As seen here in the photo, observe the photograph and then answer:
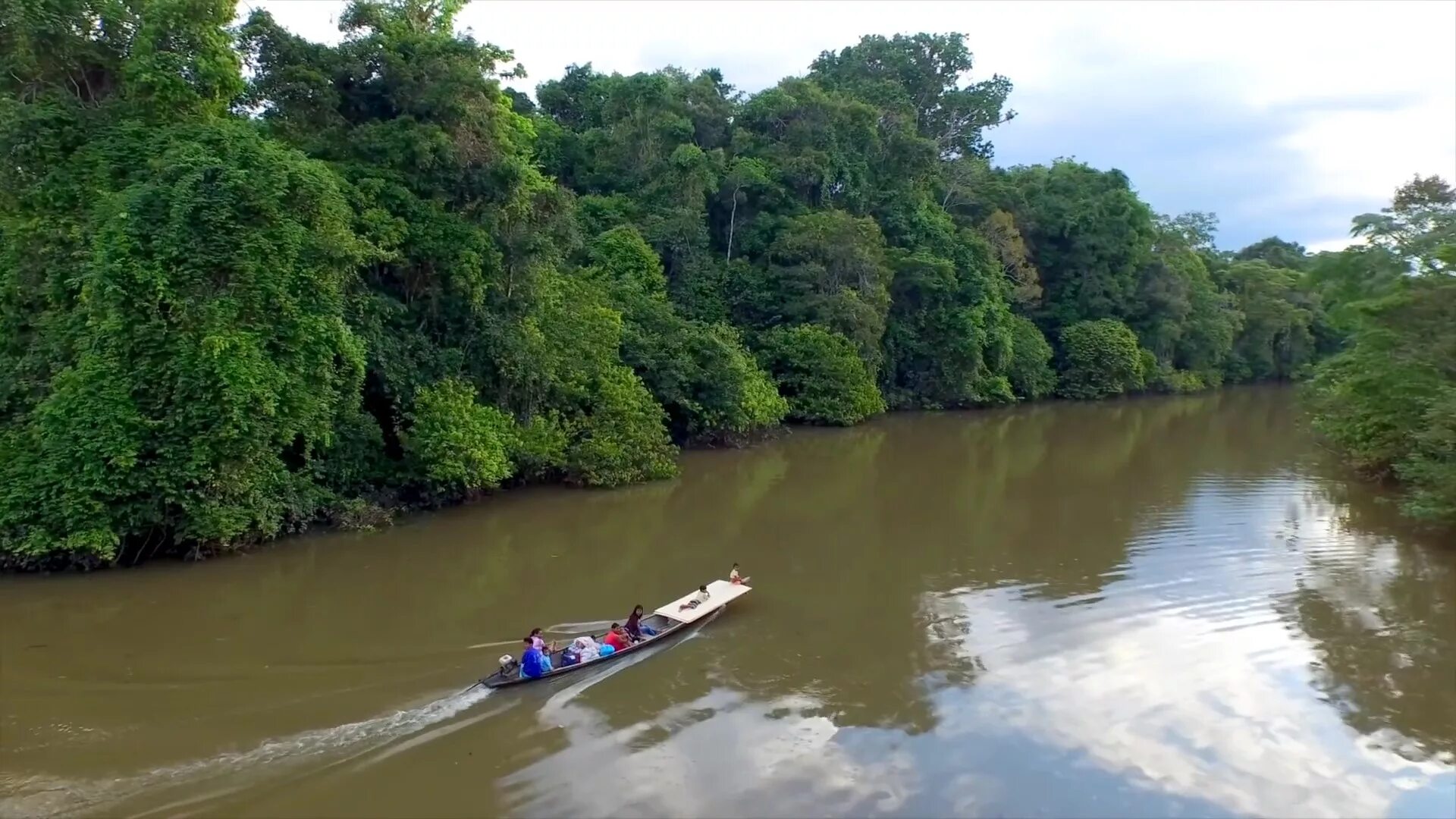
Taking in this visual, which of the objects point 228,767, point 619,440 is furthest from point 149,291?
point 619,440

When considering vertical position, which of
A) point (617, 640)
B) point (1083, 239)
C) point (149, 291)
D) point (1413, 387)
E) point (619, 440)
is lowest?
point (617, 640)

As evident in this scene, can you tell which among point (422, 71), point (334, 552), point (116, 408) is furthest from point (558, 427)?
point (116, 408)

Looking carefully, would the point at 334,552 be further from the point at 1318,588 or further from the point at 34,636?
the point at 1318,588

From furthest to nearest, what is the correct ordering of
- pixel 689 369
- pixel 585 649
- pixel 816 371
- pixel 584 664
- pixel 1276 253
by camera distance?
pixel 1276 253 → pixel 816 371 → pixel 689 369 → pixel 585 649 → pixel 584 664

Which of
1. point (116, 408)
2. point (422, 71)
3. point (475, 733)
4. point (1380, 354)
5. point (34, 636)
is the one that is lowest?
point (475, 733)

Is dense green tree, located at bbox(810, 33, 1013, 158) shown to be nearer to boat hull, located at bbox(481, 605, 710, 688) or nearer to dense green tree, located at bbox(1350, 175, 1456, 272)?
dense green tree, located at bbox(1350, 175, 1456, 272)

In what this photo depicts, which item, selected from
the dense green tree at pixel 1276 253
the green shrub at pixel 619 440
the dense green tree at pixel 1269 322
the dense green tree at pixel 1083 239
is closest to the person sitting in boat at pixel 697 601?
the green shrub at pixel 619 440

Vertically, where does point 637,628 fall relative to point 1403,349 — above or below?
below

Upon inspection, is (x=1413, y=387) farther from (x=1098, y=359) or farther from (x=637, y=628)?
(x=1098, y=359)
